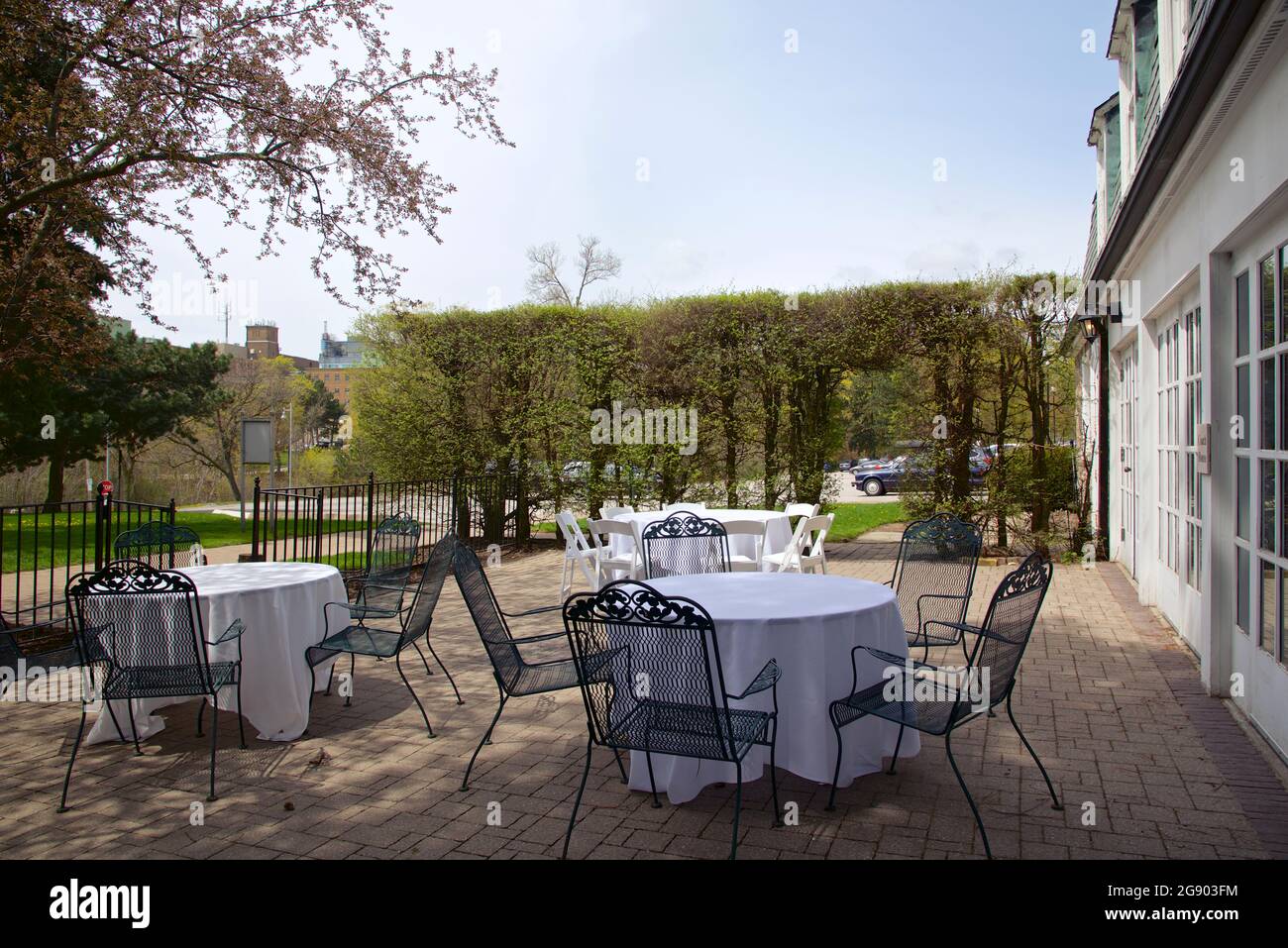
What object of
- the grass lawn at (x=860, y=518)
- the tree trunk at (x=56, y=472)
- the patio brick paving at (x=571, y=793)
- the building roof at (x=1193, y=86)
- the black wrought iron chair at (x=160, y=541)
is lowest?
the patio brick paving at (x=571, y=793)

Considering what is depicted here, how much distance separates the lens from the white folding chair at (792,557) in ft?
24.2

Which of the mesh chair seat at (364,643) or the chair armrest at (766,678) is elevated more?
the chair armrest at (766,678)

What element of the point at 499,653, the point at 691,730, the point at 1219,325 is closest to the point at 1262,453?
the point at 1219,325

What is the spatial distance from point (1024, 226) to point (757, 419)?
4.27 meters

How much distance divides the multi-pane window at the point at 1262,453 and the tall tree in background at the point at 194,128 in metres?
6.59

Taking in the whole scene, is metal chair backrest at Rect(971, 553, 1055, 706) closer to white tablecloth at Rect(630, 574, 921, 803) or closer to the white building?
white tablecloth at Rect(630, 574, 921, 803)

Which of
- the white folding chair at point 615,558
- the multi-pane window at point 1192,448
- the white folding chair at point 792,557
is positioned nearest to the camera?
the multi-pane window at point 1192,448

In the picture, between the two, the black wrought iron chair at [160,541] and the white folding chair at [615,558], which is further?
the white folding chair at [615,558]

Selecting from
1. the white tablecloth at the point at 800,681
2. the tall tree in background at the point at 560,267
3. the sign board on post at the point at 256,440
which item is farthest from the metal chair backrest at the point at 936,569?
the tall tree in background at the point at 560,267

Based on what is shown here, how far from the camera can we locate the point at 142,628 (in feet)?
13.2

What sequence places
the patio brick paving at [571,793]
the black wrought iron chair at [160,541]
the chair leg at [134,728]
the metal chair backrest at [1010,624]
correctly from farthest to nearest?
the black wrought iron chair at [160,541]
the chair leg at [134,728]
the metal chair backrest at [1010,624]
the patio brick paving at [571,793]

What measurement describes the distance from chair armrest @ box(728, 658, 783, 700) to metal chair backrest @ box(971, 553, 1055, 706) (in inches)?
31.2

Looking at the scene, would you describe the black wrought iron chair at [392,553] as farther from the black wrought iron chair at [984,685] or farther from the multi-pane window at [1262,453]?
the multi-pane window at [1262,453]
